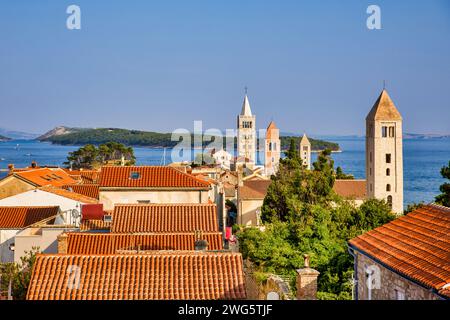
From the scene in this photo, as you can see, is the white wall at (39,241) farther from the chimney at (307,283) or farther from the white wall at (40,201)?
the chimney at (307,283)

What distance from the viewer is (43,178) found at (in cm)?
3509

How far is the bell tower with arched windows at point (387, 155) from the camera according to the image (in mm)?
61500

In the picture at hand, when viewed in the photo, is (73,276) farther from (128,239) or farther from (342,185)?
(342,185)

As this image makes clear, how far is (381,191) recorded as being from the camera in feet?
200

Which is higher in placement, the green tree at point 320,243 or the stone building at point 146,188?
the stone building at point 146,188

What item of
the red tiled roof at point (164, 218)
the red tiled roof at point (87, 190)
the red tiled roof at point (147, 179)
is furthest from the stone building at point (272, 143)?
the red tiled roof at point (164, 218)

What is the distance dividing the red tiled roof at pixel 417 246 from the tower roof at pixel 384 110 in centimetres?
5188

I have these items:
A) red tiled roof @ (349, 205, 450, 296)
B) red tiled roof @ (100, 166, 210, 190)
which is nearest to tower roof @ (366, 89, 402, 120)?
red tiled roof @ (100, 166, 210, 190)

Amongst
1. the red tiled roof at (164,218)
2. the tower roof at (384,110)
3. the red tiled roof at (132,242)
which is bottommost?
the red tiled roof at (132,242)

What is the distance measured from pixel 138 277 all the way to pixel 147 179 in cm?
1636

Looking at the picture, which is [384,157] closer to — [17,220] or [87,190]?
[87,190]

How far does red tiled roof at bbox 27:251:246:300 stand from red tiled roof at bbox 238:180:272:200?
38609mm
